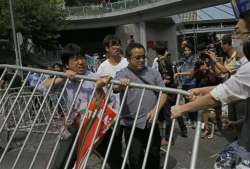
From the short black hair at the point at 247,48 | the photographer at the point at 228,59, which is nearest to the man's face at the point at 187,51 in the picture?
the photographer at the point at 228,59

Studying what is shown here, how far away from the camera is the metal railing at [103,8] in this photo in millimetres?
44984

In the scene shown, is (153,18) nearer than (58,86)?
No

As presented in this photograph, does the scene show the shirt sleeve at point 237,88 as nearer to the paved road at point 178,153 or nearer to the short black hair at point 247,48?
the short black hair at point 247,48

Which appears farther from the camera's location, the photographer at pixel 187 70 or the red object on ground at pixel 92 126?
the photographer at pixel 187 70

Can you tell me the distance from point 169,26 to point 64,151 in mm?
47727

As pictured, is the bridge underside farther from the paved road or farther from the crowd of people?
the crowd of people

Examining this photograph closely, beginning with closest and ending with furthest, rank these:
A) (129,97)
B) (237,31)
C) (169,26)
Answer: (237,31)
(129,97)
(169,26)

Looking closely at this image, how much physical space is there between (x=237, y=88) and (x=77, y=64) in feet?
7.84

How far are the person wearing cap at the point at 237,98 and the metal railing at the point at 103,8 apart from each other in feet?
130

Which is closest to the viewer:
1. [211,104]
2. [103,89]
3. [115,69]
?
[211,104]

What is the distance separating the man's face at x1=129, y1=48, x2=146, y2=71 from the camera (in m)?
5.20

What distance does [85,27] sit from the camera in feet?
177

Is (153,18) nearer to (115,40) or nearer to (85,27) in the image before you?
(85,27)

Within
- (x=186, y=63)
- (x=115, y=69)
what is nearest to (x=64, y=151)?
(x=115, y=69)
